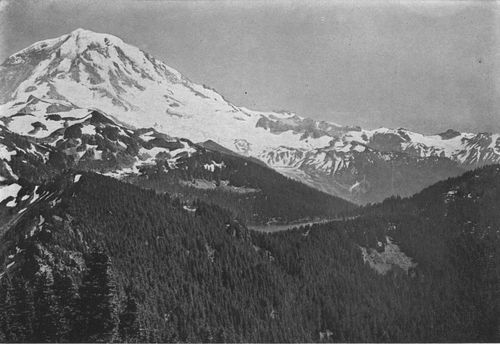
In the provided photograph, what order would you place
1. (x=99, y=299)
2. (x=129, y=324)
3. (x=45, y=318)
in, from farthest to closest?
(x=45, y=318), (x=129, y=324), (x=99, y=299)

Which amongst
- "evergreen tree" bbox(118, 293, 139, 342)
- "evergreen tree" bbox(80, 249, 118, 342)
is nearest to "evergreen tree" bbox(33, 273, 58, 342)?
"evergreen tree" bbox(118, 293, 139, 342)

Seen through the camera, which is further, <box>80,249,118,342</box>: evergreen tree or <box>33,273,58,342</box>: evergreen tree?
<box>33,273,58,342</box>: evergreen tree

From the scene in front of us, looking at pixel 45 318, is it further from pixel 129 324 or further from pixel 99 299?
pixel 99 299

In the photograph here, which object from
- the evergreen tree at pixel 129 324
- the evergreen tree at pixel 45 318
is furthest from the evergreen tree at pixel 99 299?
the evergreen tree at pixel 45 318

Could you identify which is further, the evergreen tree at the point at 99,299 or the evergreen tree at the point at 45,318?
the evergreen tree at the point at 45,318

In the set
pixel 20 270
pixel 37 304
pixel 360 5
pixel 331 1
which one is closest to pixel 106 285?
pixel 37 304

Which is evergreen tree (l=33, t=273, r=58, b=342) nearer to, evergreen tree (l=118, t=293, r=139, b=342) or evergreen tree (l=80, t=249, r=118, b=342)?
evergreen tree (l=118, t=293, r=139, b=342)

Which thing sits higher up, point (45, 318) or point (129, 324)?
point (45, 318)

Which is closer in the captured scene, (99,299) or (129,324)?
(99,299)

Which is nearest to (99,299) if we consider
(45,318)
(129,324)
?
(129,324)

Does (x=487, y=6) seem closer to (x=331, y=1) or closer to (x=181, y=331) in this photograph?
(x=331, y=1)

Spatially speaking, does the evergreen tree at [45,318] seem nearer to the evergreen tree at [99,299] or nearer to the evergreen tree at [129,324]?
the evergreen tree at [129,324]
